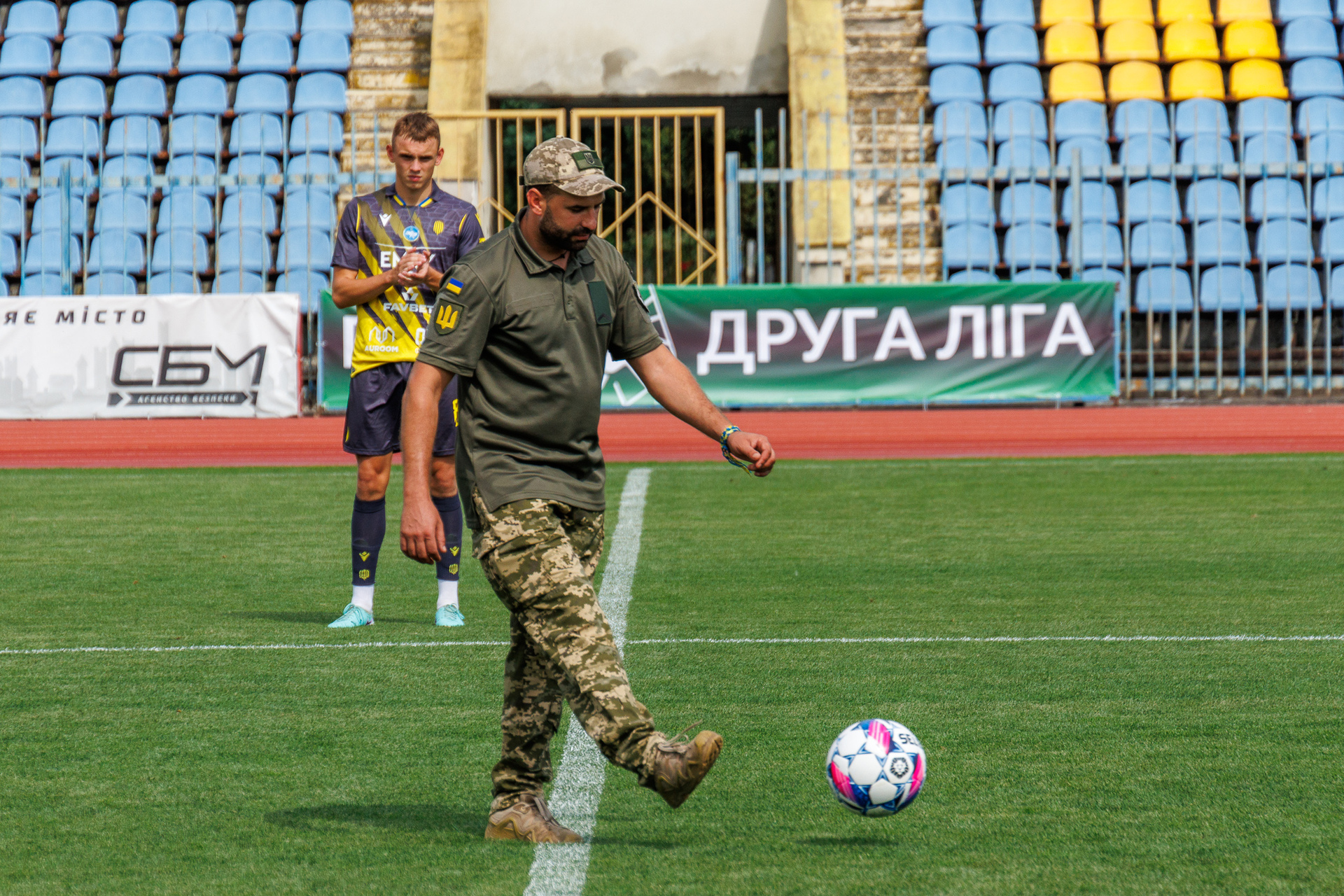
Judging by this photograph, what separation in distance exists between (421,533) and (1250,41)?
63.8ft

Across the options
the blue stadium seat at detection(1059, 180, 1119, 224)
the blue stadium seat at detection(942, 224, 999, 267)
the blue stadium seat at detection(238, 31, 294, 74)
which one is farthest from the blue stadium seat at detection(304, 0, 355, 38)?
the blue stadium seat at detection(1059, 180, 1119, 224)

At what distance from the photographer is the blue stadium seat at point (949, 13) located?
2089 cm

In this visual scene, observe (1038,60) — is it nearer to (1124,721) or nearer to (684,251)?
(684,251)

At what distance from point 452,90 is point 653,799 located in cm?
1697

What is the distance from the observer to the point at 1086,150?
19141mm

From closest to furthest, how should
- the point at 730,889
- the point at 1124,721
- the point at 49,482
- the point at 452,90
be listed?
1. the point at 730,889
2. the point at 1124,721
3. the point at 49,482
4. the point at 452,90

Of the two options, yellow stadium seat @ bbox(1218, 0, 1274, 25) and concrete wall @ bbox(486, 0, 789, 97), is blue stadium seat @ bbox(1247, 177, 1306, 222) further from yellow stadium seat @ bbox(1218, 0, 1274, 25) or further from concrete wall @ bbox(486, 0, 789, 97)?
concrete wall @ bbox(486, 0, 789, 97)

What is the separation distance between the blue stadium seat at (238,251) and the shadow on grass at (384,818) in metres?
15.3

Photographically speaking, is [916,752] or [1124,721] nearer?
[916,752]

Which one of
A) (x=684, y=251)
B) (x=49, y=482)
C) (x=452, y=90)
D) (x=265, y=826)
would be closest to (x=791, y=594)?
(x=265, y=826)

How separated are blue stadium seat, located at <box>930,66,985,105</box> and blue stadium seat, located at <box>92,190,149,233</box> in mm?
9601

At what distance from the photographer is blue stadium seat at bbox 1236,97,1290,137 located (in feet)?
63.8

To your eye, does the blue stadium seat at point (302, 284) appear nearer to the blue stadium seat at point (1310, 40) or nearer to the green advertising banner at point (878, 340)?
the green advertising banner at point (878, 340)

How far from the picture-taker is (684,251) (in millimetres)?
32031
